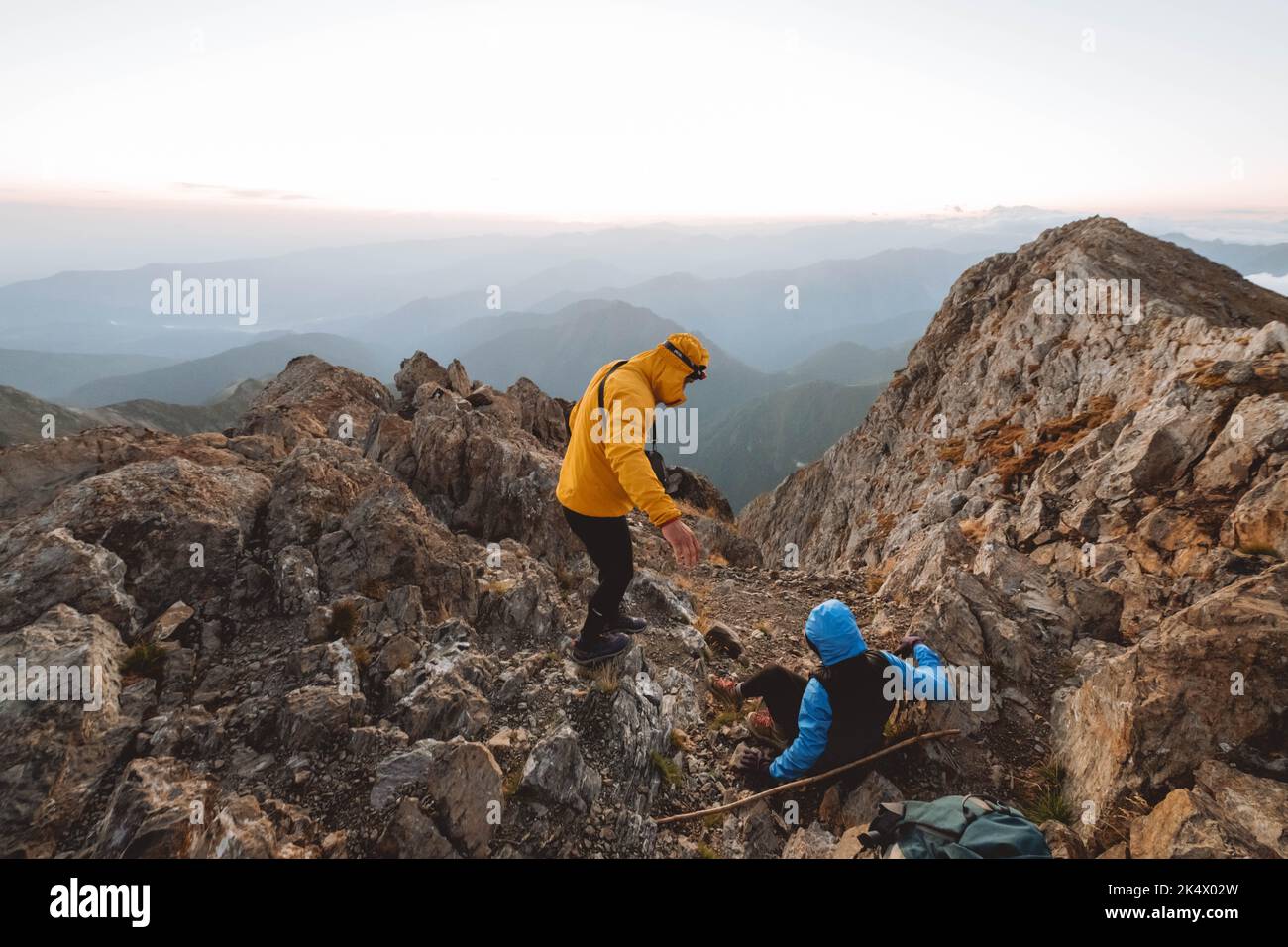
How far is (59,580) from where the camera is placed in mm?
7559

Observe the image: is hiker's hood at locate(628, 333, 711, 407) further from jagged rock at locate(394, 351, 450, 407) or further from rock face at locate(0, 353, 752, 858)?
jagged rock at locate(394, 351, 450, 407)

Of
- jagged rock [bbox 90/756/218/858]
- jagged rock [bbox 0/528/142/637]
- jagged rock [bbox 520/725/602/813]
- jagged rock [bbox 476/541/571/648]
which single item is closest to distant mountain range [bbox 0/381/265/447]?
jagged rock [bbox 0/528/142/637]

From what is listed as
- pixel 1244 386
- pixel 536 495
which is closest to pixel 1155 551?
pixel 1244 386

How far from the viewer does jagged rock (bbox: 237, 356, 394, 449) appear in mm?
19281

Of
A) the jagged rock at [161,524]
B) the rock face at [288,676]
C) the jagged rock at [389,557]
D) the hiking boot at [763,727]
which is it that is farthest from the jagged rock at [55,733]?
the hiking boot at [763,727]

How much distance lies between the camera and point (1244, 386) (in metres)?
12.8

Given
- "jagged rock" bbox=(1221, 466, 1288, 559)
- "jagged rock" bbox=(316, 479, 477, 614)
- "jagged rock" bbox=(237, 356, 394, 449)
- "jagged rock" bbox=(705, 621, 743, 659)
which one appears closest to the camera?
"jagged rock" bbox=(316, 479, 477, 614)

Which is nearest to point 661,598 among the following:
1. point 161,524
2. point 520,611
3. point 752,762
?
point 520,611

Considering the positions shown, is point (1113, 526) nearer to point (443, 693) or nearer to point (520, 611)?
point (520, 611)

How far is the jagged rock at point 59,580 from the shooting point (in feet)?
24.0

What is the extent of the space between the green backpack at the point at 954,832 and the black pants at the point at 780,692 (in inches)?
84.7

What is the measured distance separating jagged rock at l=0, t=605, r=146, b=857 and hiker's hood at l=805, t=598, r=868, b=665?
26.2 ft

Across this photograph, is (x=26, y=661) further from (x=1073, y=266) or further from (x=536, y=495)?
(x=1073, y=266)

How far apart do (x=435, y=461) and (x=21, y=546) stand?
7724 mm
